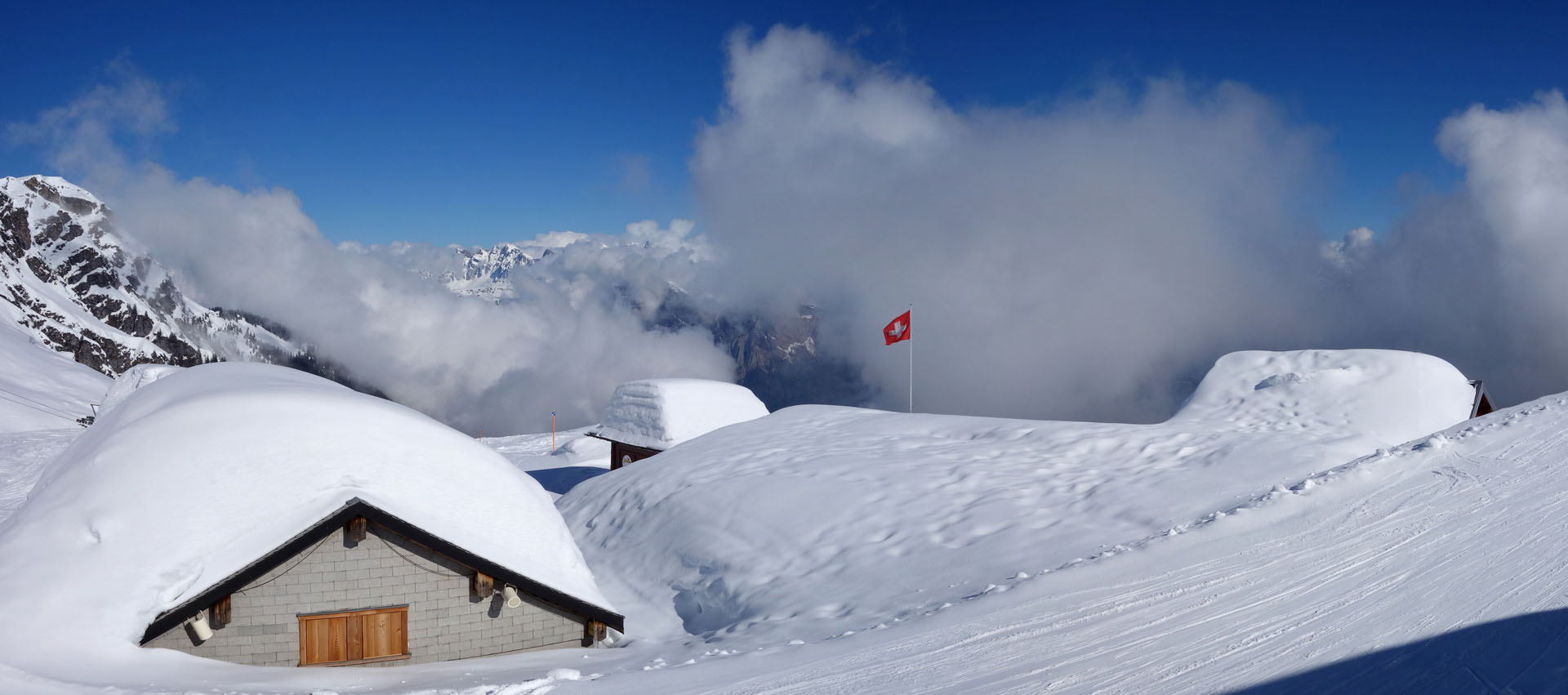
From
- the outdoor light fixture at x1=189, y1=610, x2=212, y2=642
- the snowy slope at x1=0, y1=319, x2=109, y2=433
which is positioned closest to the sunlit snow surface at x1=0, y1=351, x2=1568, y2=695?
the outdoor light fixture at x1=189, y1=610, x2=212, y2=642

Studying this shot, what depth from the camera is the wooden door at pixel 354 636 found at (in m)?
10.9

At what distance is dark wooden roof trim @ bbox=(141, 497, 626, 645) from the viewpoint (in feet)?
32.8

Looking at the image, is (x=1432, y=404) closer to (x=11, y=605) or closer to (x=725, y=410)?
(x=725, y=410)

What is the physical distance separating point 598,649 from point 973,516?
6179 mm

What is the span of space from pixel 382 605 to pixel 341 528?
1.19 m

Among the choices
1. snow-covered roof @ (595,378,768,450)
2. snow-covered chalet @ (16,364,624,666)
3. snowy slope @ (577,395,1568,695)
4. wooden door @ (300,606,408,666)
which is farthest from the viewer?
snow-covered roof @ (595,378,768,450)

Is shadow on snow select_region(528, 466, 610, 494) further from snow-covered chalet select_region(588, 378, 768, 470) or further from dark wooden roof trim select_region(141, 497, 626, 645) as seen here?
dark wooden roof trim select_region(141, 497, 626, 645)

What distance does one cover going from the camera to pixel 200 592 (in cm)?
1001

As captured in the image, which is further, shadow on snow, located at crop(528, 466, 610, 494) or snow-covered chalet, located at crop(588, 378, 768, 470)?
shadow on snow, located at crop(528, 466, 610, 494)

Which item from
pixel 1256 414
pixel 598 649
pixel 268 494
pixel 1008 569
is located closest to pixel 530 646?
pixel 598 649

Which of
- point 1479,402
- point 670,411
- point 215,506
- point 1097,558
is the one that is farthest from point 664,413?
point 1479,402

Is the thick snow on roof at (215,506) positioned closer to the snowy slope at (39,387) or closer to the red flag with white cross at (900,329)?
the red flag with white cross at (900,329)

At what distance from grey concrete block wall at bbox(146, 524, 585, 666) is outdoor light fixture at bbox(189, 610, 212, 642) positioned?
94 millimetres

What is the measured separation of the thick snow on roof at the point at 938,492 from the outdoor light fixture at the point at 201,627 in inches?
233
